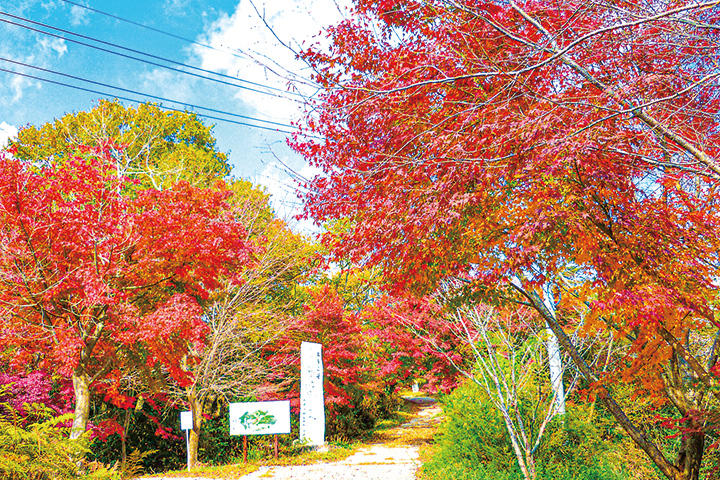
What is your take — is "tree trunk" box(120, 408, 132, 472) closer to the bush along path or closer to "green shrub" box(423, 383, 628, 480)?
the bush along path

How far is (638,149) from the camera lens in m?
3.32

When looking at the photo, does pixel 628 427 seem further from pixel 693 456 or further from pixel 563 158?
pixel 563 158

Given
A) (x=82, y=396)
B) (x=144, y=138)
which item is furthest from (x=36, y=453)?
(x=144, y=138)

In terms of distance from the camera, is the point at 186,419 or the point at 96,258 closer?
the point at 96,258

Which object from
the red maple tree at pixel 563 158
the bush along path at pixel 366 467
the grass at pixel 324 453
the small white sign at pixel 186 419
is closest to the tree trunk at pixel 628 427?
the red maple tree at pixel 563 158

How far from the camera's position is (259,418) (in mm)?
9914

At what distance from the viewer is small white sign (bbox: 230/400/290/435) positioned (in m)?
9.80

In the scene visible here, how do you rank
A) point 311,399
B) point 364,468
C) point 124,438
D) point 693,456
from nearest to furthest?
point 693,456 → point 364,468 → point 124,438 → point 311,399

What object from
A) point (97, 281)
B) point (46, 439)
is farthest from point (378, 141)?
point (97, 281)

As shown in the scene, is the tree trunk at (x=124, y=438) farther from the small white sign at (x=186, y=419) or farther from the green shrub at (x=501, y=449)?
the green shrub at (x=501, y=449)

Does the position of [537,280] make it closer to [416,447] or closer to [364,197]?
[364,197]

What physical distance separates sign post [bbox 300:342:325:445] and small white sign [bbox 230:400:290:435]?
971 millimetres

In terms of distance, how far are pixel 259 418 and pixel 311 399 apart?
4.97 ft

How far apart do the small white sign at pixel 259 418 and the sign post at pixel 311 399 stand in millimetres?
971
